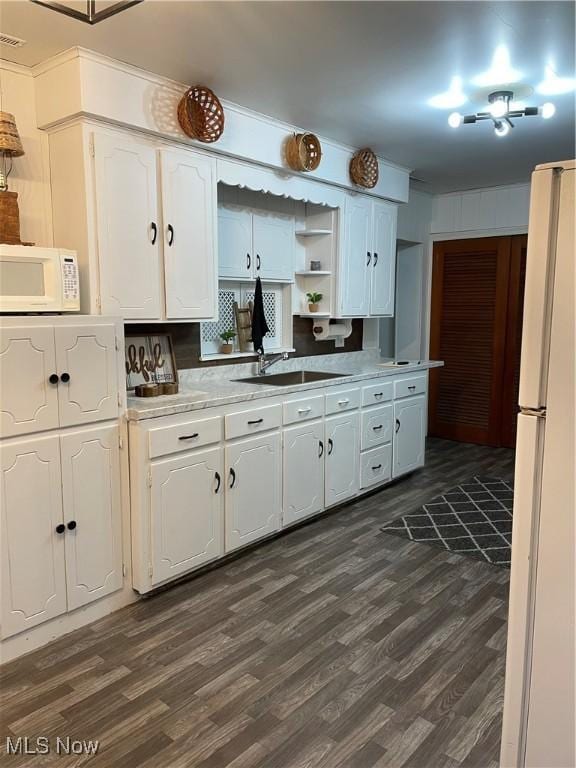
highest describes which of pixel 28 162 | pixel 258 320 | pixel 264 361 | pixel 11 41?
pixel 11 41

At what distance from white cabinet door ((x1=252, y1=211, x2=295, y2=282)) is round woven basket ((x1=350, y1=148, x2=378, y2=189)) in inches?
22.0

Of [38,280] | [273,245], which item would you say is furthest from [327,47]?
[273,245]

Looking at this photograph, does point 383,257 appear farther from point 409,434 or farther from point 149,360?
point 149,360

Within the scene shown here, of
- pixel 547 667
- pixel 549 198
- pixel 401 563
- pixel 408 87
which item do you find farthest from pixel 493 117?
pixel 547 667

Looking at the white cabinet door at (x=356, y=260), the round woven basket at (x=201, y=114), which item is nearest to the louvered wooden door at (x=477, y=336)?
the white cabinet door at (x=356, y=260)

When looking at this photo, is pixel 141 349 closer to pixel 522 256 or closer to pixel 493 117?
pixel 493 117

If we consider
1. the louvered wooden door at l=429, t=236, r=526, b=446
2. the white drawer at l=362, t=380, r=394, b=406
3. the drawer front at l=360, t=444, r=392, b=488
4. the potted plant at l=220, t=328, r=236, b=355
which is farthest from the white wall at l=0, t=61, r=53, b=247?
the louvered wooden door at l=429, t=236, r=526, b=446

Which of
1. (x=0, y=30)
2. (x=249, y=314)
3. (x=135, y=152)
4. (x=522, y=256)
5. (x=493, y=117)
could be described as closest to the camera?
(x=0, y=30)

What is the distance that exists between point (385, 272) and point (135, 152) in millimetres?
2530

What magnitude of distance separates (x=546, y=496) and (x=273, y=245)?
3.24 m

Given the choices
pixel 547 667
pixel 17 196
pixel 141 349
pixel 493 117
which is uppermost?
pixel 493 117

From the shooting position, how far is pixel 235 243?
3.82m

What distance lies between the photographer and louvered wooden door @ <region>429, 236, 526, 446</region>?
5.54m

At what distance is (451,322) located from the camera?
5895mm
